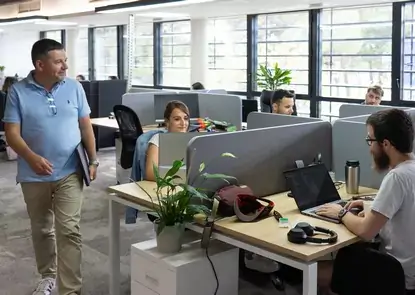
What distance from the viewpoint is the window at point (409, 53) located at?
21.5 ft

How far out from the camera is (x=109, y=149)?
29.1ft

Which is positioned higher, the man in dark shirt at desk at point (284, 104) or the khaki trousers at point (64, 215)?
the man in dark shirt at desk at point (284, 104)

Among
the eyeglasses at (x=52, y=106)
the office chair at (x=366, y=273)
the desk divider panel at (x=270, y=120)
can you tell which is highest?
the eyeglasses at (x=52, y=106)

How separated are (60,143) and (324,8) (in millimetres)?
5325

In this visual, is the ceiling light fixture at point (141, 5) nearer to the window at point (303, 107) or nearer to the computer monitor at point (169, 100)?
the computer monitor at point (169, 100)

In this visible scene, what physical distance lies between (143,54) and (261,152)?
8.40 metres

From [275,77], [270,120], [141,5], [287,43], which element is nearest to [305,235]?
[270,120]

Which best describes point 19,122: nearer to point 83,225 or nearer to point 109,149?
point 83,225

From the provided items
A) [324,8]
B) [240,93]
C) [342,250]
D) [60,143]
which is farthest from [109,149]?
[342,250]

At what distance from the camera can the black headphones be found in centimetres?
224

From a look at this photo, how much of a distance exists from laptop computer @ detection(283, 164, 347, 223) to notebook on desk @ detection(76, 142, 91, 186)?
1101 mm

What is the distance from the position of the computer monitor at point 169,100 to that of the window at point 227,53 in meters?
2.51

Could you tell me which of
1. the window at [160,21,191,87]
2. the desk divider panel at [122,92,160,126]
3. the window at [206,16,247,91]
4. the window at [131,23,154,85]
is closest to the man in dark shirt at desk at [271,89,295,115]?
the desk divider panel at [122,92,160,126]

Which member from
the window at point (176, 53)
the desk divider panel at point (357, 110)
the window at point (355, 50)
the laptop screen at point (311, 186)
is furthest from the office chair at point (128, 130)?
the window at point (176, 53)
